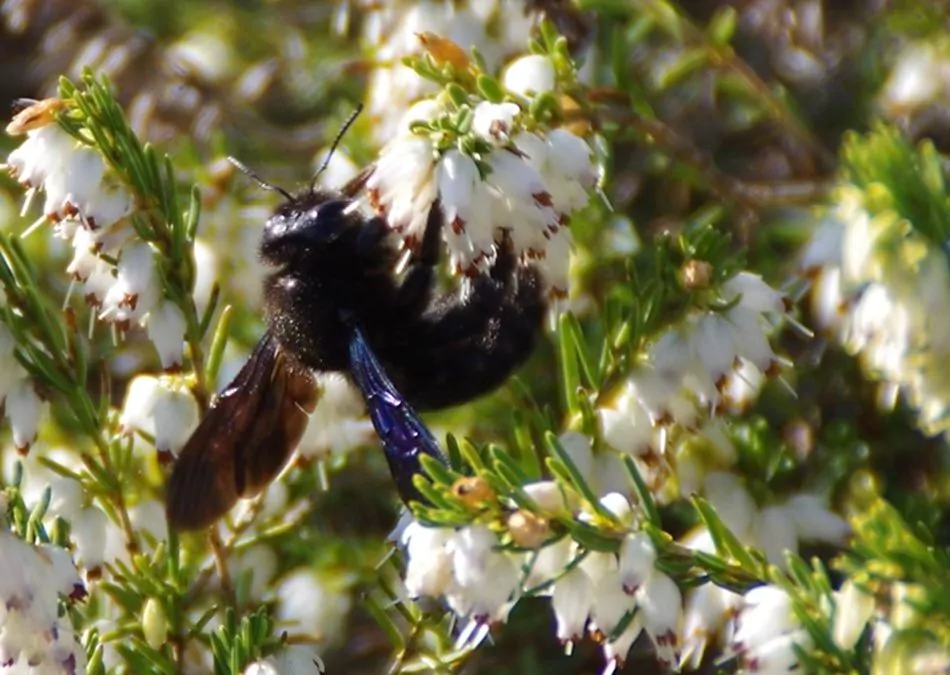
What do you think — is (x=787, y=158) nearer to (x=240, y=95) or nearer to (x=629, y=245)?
(x=629, y=245)

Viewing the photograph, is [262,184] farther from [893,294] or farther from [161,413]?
[893,294]

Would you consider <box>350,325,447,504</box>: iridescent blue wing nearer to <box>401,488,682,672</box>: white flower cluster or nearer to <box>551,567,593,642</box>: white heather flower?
→ <box>401,488,682,672</box>: white flower cluster

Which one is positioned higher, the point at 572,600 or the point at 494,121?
the point at 494,121

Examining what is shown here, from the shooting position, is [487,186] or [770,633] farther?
[487,186]

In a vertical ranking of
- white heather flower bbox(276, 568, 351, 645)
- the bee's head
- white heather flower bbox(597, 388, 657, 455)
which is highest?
the bee's head

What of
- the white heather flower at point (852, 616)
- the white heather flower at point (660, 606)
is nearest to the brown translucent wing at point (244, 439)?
the white heather flower at point (660, 606)

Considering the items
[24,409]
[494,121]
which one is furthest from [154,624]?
[494,121]

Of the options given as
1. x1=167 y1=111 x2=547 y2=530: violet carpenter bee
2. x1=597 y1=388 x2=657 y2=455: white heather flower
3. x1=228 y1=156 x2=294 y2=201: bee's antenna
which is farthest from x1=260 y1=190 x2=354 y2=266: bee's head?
x1=597 y1=388 x2=657 y2=455: white heather flower
